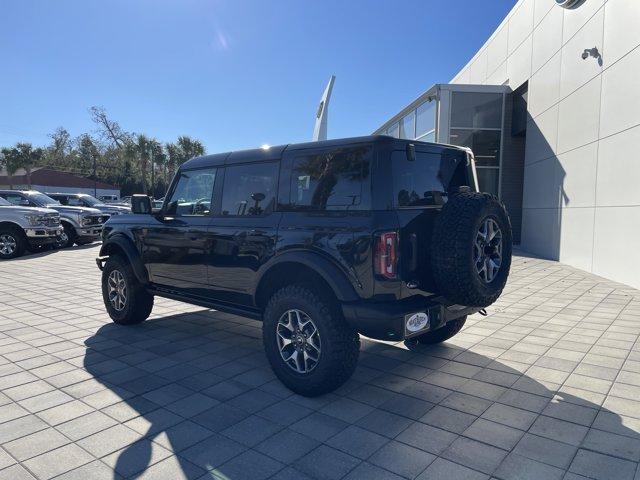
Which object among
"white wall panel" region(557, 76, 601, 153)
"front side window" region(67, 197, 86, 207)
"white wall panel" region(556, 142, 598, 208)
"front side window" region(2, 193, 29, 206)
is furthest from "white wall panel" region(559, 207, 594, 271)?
"front side window" region(67, 197, 86, 207)

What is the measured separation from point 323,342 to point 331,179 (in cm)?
128

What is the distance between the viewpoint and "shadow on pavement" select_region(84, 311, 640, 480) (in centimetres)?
271

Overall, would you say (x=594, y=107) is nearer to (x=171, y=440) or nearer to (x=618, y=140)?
(x=618, y=140)

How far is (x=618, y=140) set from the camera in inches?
358

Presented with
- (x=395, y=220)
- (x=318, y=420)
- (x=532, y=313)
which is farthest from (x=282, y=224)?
(x=532, y=313)

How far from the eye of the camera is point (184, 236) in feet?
15.5

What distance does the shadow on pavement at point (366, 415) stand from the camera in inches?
107

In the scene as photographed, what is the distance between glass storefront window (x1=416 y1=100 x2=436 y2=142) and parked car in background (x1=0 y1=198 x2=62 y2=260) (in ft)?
42.9

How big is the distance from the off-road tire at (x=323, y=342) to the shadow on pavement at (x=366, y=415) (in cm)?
16

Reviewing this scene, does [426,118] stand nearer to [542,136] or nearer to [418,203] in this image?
[542,136]

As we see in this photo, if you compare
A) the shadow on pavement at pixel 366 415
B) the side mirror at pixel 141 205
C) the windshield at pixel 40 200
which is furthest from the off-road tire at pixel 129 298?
the windshield at pixel 40 200

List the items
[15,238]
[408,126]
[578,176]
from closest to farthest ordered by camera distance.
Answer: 1. [578,176]
2. [15,238]
3. [408,126]

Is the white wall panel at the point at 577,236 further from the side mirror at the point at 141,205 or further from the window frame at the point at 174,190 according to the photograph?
the side mirror at the point at 141,205

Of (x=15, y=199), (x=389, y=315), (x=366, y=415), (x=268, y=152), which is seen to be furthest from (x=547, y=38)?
(x=15, y=199)
